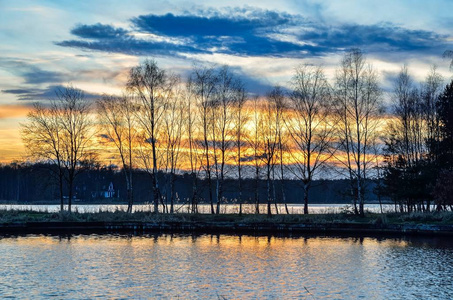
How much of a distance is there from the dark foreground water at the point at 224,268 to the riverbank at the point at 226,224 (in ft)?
15.6

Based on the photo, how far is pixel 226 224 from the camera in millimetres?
43938

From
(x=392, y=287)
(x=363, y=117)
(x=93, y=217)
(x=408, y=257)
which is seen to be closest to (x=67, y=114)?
(x=93, y=217)

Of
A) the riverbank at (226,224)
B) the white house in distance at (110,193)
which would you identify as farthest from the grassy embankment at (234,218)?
the white house in distance at (110,193)

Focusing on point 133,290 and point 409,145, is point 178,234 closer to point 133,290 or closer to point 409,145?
point 133,290

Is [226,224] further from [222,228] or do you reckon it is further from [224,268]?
[224,268]

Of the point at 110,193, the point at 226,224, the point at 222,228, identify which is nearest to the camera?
the point at 222,228

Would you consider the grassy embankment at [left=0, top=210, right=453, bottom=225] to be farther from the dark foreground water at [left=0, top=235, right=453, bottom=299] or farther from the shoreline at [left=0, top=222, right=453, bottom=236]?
the dark foreground water at [left=0, top=235, right=453, bottom=299]

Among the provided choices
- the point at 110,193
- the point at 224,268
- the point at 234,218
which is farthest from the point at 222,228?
the point at 110,193

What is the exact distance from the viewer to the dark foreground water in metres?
19.2

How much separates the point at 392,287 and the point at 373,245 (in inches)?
547

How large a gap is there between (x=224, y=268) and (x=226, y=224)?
757 inches

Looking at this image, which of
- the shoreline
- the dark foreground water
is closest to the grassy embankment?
the shoreline

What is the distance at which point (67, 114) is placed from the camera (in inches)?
2087

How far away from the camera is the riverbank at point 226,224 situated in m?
41.3
